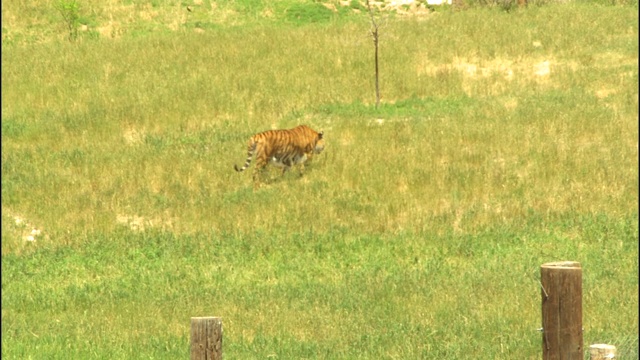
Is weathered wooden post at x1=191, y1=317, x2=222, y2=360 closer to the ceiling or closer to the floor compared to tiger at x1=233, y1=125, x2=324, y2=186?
closer to the ceiling

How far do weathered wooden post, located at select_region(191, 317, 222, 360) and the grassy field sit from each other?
17.6 feet

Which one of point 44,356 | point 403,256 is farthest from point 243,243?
point 44,356

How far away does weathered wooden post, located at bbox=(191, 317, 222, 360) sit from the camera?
6441mm

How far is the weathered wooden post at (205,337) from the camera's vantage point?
21.1ft

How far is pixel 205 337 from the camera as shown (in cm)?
646

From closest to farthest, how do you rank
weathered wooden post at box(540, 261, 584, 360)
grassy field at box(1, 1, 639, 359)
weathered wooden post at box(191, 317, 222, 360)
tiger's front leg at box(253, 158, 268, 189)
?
weathered wooden post at box(191, 317, 222, 360) < weathered wooden post at box(540, 261, 584, 360) < grassy field at box(1, 1, 639, 359) < tiger's front leg at box(253, 158, 268, 189)

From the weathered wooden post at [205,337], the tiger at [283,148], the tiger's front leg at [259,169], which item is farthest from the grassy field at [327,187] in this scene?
the weathered wooden post at [205,337]

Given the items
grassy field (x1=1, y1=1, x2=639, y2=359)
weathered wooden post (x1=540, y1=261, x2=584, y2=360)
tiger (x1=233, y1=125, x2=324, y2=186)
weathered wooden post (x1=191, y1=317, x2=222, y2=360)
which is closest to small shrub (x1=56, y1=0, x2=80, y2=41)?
grassy field (x1=1, y1=1, x2=639, y2=359)

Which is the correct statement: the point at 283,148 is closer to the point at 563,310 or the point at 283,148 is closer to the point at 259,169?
the point at 259,169

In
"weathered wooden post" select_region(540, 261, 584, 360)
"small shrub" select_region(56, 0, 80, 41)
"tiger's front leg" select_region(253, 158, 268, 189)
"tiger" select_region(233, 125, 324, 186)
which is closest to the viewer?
"weathered wooden post" select_region(540, 261, 584, 360)

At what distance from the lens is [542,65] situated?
30078 mm

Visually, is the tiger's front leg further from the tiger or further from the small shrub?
the small shrub

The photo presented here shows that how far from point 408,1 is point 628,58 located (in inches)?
521

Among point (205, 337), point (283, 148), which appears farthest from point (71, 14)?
point (205, 337)
